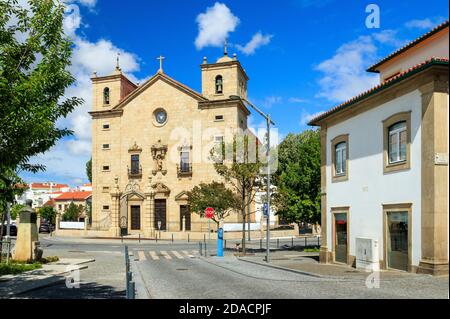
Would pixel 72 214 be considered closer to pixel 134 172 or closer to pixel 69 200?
pixel 69 200

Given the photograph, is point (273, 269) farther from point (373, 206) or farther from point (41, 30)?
point (41, 30)

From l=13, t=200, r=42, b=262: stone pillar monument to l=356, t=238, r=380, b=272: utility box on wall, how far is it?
15.2 m

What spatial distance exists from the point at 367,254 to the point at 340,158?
192 inches

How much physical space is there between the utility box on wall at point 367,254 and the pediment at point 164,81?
37332mm

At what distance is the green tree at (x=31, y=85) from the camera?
1093 centimetres

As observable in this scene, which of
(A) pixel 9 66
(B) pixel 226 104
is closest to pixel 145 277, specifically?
(A) pixel 9 66

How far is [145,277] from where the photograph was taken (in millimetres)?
16969

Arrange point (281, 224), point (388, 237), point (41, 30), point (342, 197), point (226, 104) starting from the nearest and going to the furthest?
point (41, 30), point (388, 237), point (342, 197), point (226, 104), point (281, 224)

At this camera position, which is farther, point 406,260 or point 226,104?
point 226,104

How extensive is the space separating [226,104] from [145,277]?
37.4 metres

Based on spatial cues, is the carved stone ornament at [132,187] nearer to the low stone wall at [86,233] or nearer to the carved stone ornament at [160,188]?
the carved stone ornament at [160,188]

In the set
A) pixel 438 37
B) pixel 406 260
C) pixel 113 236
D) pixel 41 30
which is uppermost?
pixel 438 37

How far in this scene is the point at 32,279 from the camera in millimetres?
16438

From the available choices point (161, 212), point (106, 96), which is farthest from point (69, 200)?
point (161, 212)
